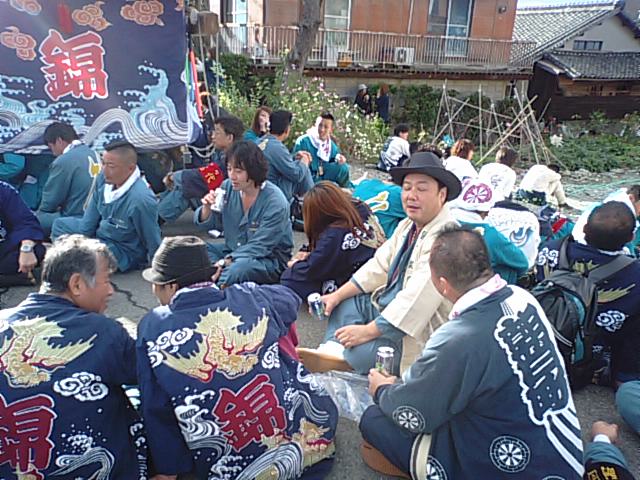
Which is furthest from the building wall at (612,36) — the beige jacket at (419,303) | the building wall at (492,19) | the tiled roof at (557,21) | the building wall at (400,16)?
the beige jacket at (419,303)

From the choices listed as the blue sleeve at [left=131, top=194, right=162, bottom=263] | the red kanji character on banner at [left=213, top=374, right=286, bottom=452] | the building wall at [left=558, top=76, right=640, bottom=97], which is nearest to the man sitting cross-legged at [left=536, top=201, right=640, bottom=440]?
the red kanji character on banner at [left=213, top=374, right=286, bottom=452]

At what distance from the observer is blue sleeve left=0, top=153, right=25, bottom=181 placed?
535 cm

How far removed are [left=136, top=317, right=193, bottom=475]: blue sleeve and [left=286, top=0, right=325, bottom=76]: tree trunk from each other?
10.2 metres

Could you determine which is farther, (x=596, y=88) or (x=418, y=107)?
(x=596, y=88)

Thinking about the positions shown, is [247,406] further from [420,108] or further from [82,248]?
[420,108]

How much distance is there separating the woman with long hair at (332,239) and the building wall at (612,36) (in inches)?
841

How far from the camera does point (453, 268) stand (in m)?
1.95

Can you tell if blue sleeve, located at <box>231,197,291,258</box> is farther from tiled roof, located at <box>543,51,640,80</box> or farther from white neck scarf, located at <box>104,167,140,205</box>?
tiled roof, located at <box>543,51,640,80</box>

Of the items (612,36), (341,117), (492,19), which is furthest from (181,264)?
(612,36)

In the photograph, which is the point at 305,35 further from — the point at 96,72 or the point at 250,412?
the point at 250,412

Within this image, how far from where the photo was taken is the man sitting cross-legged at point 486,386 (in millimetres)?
1798

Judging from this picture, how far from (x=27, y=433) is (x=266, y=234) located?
2.38 meters

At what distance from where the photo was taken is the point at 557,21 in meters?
22.6

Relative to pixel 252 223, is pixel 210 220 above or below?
below
